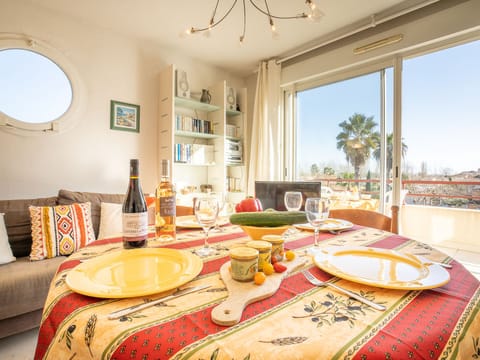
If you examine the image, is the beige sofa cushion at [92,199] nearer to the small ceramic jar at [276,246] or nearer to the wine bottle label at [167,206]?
the wine bottle label at [167,206]

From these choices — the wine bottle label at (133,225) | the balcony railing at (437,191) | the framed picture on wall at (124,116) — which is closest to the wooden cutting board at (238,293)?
the wine bottle label at (133,225)

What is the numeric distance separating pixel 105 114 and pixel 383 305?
301cm

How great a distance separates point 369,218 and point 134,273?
1.33 metres

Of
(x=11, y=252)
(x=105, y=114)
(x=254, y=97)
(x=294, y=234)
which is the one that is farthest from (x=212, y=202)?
(x=254, y=97)

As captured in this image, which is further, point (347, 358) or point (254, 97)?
point (254, 97)

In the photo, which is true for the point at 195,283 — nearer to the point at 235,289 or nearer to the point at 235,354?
the point at 235,289

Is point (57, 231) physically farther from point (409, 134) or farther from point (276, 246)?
point (409, 134)

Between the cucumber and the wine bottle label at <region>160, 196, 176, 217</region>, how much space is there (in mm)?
326

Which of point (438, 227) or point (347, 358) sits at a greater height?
point (347, 358)

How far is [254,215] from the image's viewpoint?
2.48ft

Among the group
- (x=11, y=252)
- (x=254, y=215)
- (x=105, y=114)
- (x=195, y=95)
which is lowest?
(x=11, y=252)

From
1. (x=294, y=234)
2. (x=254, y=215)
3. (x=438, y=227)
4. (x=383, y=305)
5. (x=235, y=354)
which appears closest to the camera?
(x=235, y=354)

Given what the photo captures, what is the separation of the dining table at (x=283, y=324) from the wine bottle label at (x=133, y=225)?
240 mm

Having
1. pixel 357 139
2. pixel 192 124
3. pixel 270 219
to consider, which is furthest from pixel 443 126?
pixel 192 124
